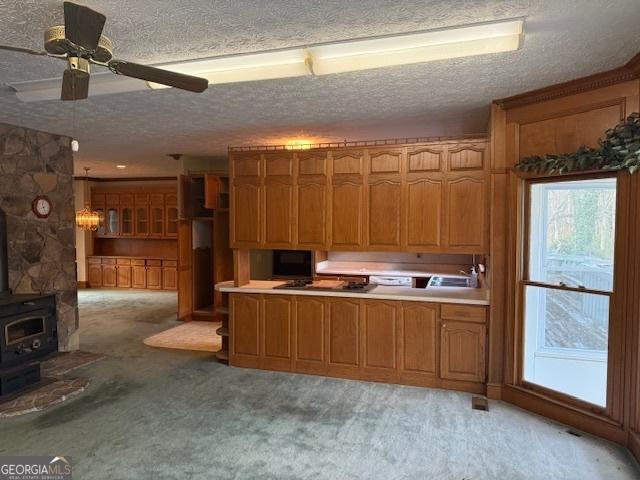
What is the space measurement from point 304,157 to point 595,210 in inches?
106

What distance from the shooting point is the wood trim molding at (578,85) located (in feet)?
9.12

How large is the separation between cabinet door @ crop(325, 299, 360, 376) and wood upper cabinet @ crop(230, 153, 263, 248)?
1.17m

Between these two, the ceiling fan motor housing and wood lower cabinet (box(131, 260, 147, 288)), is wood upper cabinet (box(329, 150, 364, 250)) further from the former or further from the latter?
wood lower cabinet (box(131, 260, 147, 288))

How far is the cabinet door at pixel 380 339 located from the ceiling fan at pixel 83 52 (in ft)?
8.91

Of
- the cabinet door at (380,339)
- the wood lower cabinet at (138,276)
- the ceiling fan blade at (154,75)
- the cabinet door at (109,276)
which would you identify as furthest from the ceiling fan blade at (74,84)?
the cabinet door at (109,276)

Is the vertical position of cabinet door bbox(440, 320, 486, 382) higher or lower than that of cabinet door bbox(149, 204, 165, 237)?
lower

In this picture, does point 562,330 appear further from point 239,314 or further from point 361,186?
point 239,314

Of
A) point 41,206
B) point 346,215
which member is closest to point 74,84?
point 346,215

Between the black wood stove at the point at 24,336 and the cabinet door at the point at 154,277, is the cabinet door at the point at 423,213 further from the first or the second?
the cabinet door at the point at 154,277

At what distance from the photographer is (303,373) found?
4.38 m

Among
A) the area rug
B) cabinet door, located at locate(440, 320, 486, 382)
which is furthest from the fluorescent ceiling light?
the area rug

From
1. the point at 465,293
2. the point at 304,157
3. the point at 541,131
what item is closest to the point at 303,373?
the point at 465,293

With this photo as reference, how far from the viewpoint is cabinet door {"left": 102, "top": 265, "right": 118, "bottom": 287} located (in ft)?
32.3

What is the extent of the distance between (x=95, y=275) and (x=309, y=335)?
7.76m
